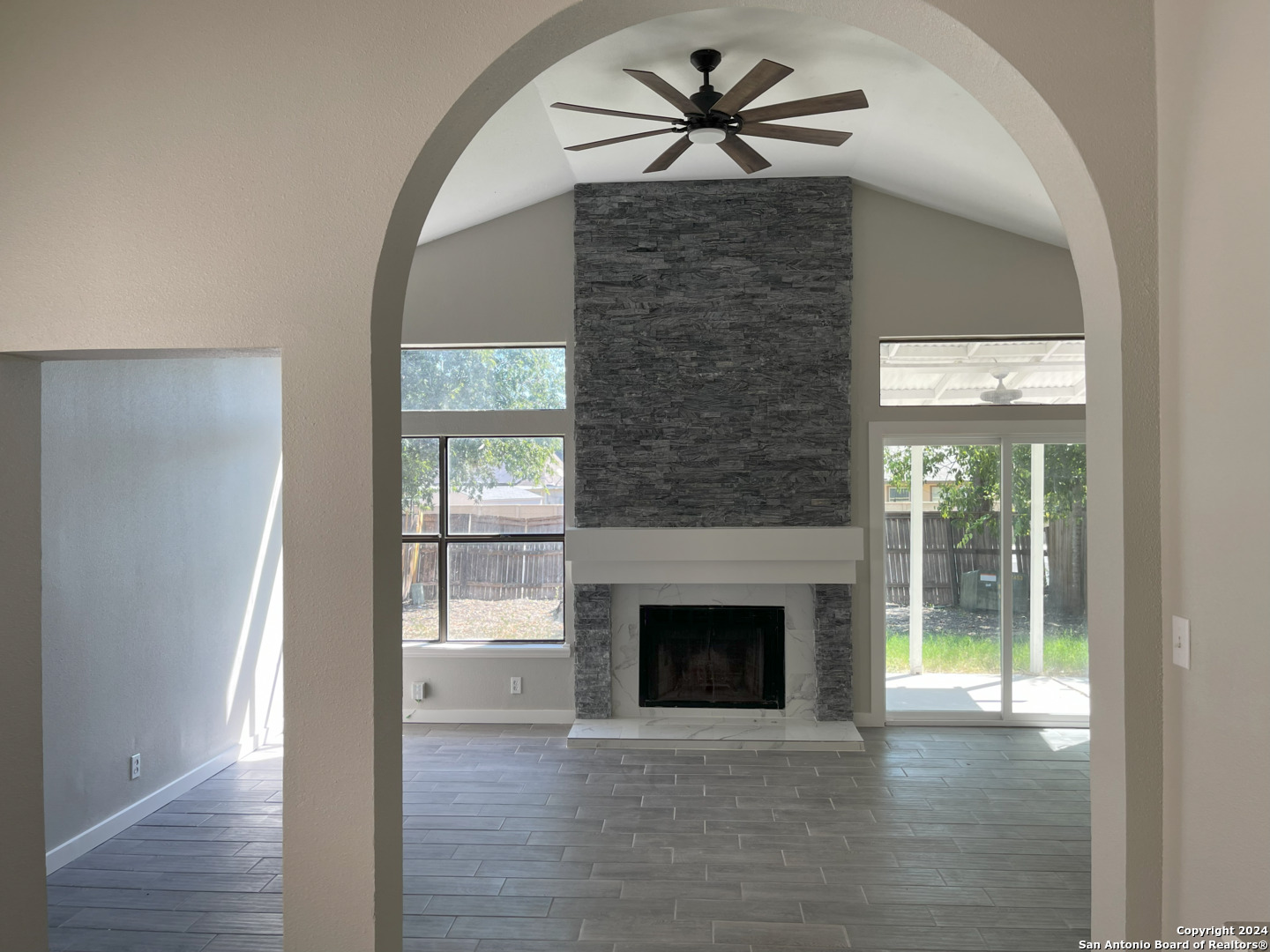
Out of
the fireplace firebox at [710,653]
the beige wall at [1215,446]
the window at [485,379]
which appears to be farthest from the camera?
the window at [485,379]

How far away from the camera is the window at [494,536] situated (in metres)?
6.01

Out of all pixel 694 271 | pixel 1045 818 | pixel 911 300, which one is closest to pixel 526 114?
pixel 694 271

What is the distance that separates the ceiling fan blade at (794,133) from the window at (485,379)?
244 cm

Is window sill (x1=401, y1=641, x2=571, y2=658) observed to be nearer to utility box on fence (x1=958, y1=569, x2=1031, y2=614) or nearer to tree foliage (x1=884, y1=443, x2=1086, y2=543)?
tree foliage (x1=884, y1=443, x2=1086, y2=543)

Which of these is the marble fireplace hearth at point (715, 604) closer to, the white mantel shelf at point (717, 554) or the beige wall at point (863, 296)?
the white mantel shelf at point (717, 554)

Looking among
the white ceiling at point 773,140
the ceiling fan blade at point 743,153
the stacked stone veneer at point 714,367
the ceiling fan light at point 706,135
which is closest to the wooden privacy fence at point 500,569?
the stacked stone veneer at point 714,367

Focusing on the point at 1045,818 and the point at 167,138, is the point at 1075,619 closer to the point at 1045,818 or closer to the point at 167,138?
the point at 1045,818

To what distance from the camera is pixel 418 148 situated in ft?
6.55

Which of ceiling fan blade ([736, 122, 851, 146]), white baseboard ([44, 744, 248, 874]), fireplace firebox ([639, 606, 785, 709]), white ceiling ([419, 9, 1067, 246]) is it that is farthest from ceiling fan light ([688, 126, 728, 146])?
white baseboard ([44, 744, 248, 874])

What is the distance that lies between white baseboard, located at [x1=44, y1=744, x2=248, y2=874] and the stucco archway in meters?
2.67

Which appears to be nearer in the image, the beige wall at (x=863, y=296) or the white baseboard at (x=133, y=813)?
the white baseboard at (x=133, y=813)

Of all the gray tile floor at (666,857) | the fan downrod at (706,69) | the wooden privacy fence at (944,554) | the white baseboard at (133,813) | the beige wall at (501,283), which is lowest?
the gray tile floor at (666,857)

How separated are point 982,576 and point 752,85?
3803 mm

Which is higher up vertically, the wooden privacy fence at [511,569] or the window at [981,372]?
the window at [981,372]
